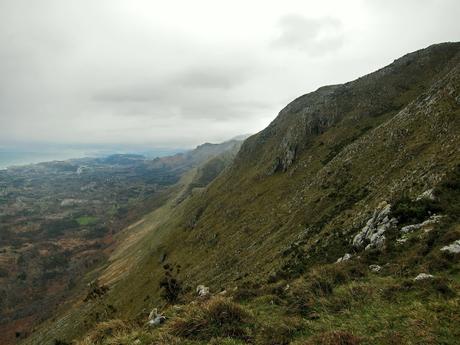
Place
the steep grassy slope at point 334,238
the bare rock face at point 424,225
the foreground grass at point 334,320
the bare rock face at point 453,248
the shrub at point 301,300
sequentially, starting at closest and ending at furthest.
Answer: the foreground grass at point 334,320 < the steep grassy slope at point 334,238 < the shrub at point 301,300 < the bare rock face at point 453,248 < the bare rock face at point 424,225

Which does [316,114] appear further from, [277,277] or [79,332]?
[79,332]

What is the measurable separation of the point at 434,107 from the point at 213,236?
231ft

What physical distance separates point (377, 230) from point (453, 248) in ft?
33.3

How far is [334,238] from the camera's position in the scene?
3797cm

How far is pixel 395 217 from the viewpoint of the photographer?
94.5 ft

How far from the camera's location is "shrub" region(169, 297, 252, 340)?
50.6 feet

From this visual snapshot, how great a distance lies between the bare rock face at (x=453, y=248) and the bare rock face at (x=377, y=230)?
6668mm

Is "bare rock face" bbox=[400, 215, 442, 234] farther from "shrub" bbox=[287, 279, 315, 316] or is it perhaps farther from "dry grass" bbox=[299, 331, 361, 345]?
"dry grass" bbox=[299, 331, 361, 345]

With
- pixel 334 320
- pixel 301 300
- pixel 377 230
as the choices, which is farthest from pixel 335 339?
pixel 377 230

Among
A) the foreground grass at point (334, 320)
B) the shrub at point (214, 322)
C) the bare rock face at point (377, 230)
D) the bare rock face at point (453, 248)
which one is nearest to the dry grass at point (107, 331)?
the foreground grass at point (334, 320)

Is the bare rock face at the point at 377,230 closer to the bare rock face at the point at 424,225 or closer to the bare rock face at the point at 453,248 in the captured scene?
the bare rock face at the point at 424,225

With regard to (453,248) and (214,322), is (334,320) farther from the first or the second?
(453,248)

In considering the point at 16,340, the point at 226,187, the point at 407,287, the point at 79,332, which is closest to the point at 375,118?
the point at 226,187

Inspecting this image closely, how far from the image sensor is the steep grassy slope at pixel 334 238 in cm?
1521
